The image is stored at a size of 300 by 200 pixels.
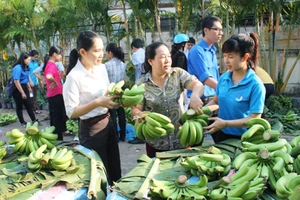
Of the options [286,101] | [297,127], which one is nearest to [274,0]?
[286,101]

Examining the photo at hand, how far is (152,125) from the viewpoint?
2.61 meters

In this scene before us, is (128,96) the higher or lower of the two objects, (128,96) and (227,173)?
the higher

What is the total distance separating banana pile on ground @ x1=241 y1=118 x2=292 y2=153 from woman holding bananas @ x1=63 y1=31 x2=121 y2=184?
123 cm

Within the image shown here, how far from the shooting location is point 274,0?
25.8 ft

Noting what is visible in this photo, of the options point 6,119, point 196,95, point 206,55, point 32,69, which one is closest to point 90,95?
point 196,95

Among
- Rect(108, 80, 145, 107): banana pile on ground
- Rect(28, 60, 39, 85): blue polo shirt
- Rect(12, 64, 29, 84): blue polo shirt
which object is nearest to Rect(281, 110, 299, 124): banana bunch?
Rect(108, 80, 145, 107): banana pile on ground

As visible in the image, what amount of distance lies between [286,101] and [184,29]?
3577 mm

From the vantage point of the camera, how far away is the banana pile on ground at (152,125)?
8.55 ft

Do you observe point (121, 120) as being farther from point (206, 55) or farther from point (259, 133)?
point (259, 133)

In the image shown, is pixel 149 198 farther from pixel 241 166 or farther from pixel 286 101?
pixel 286 101

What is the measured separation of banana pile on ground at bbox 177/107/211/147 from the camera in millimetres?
2652

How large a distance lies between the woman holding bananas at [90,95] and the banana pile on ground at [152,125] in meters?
0.39

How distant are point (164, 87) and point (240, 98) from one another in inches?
27.6

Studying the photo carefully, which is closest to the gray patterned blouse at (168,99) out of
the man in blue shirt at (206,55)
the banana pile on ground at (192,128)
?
the banana pile on ground at (192,128)
